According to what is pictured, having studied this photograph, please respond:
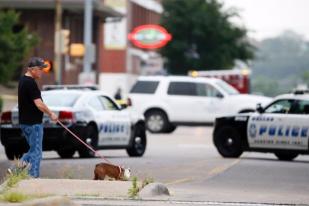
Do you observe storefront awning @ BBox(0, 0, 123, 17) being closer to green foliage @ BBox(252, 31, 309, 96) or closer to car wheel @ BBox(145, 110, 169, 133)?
car wheel @ BBox(145, 110, 169, 133)

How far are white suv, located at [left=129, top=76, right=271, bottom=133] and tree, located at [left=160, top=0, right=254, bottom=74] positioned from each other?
4612cm

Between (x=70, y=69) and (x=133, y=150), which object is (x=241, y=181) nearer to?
(x=133, y=150)

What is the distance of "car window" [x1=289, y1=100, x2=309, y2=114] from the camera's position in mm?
25781

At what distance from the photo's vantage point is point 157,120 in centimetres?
4425

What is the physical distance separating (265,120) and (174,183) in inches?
304

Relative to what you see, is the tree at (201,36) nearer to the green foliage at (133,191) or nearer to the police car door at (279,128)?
the police car door at (279,128)

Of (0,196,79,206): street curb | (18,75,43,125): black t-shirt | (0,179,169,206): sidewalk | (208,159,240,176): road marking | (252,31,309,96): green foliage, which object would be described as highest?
(18,75,43,125): black t-shirt

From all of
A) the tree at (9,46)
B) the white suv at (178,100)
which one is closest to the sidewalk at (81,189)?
the white suv at (178,100)

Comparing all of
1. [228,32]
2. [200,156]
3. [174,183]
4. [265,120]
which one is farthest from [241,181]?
[228,32]

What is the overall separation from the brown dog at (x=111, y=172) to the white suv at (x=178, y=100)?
2734 cm

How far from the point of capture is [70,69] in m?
71.4

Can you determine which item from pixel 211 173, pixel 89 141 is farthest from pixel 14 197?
pixel 89 141

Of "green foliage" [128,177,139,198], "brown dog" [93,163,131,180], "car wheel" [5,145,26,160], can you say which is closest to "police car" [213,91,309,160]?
"car wheel" [5,145,26,160]

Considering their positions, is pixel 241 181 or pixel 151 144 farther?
pixel 151 144
